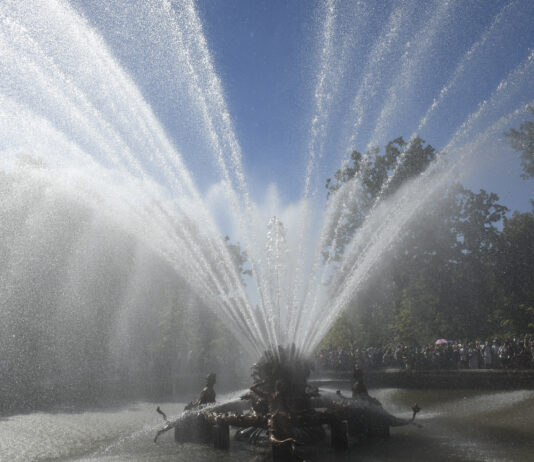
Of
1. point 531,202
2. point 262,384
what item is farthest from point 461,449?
point 531,202

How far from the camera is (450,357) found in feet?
70.9

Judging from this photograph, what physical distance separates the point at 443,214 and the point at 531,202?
351 inches

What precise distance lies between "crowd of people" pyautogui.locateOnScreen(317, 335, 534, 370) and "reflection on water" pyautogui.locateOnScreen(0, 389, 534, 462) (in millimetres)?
5180

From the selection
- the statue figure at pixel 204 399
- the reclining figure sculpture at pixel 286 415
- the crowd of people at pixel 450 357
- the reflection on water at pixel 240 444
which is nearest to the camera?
the reflection on water at pixel 240 444

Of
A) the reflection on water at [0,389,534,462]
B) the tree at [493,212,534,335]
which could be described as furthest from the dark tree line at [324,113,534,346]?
the reflection on water at [0,389,534,462]

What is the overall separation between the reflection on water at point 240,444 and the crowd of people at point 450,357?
5.18m

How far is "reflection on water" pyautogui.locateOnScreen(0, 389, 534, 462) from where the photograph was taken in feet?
25.7

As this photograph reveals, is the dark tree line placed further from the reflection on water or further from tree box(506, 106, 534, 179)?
the reflection on water

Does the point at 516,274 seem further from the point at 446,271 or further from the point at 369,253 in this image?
the point at 369,253

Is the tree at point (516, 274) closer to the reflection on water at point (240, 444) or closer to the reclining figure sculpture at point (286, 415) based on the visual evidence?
the reflection on water at point (240, 444)

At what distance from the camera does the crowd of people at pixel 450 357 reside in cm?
1867

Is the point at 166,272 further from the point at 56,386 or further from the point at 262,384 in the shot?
the point at 262,384

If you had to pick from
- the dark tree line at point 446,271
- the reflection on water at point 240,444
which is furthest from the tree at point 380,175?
the reflection on water at point 240,444

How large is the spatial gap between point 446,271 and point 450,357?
11.4 m
